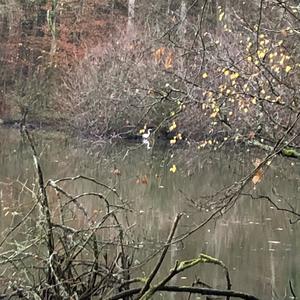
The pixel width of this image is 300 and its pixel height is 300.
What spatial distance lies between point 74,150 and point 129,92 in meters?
2.60

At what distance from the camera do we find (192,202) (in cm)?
656

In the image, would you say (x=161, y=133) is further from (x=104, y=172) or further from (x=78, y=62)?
(x=104, y=172)

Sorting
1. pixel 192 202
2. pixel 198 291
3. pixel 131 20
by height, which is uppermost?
pixel 192 202

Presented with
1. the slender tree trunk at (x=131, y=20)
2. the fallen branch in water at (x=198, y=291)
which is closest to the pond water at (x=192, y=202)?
the fallen branch in water at (x=198, y=291)

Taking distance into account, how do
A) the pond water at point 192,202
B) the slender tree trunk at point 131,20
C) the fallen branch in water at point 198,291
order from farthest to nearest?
the slender tree trunk at point 131,20 → the pond water at point 192,202 → the fallen branch in water at point 198,291

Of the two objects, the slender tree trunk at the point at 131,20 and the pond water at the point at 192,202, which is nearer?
the pond water at the point at 192,202

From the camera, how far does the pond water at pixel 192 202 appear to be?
9.45 meters

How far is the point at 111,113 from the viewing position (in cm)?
2928

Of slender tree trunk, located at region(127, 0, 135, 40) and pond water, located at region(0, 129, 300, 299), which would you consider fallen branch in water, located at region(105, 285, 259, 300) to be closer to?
pond water, located at region(0, 129, 300, 299)

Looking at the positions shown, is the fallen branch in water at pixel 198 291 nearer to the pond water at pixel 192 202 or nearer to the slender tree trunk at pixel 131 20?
the pond water at pixel 192 202

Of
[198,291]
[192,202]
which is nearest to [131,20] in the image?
[192,202]

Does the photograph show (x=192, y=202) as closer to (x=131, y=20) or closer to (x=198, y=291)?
(x=198, y=291)

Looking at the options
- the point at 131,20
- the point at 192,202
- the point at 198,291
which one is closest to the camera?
the point at 198,291

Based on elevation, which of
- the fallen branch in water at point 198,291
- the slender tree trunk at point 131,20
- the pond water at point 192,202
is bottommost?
the pond water at point 192,202
